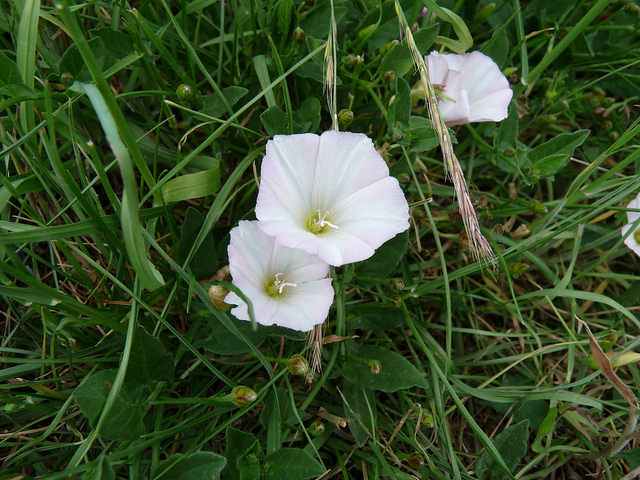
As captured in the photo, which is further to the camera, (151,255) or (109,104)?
(151,255)

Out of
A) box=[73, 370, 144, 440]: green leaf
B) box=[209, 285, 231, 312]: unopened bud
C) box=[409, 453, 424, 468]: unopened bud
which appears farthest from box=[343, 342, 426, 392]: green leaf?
box=[73, 370, 144, 440]: green leaf

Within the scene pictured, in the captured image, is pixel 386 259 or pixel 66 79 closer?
pixel 66 79

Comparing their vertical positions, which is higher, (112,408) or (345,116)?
(345,116)

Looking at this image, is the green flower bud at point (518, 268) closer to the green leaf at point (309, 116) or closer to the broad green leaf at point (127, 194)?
the green leaf at point (309, 116)

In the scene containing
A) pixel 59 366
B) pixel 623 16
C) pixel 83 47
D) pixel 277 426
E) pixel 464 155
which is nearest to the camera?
pixel 83 47

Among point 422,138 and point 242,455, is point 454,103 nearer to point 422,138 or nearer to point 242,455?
point 422,138

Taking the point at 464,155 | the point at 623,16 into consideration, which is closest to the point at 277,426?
the point at 464,155

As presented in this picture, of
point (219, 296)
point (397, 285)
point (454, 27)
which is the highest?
point (454, 27)

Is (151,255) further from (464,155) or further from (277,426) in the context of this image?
(464,155)

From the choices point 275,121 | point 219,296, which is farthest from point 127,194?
point 275,121
